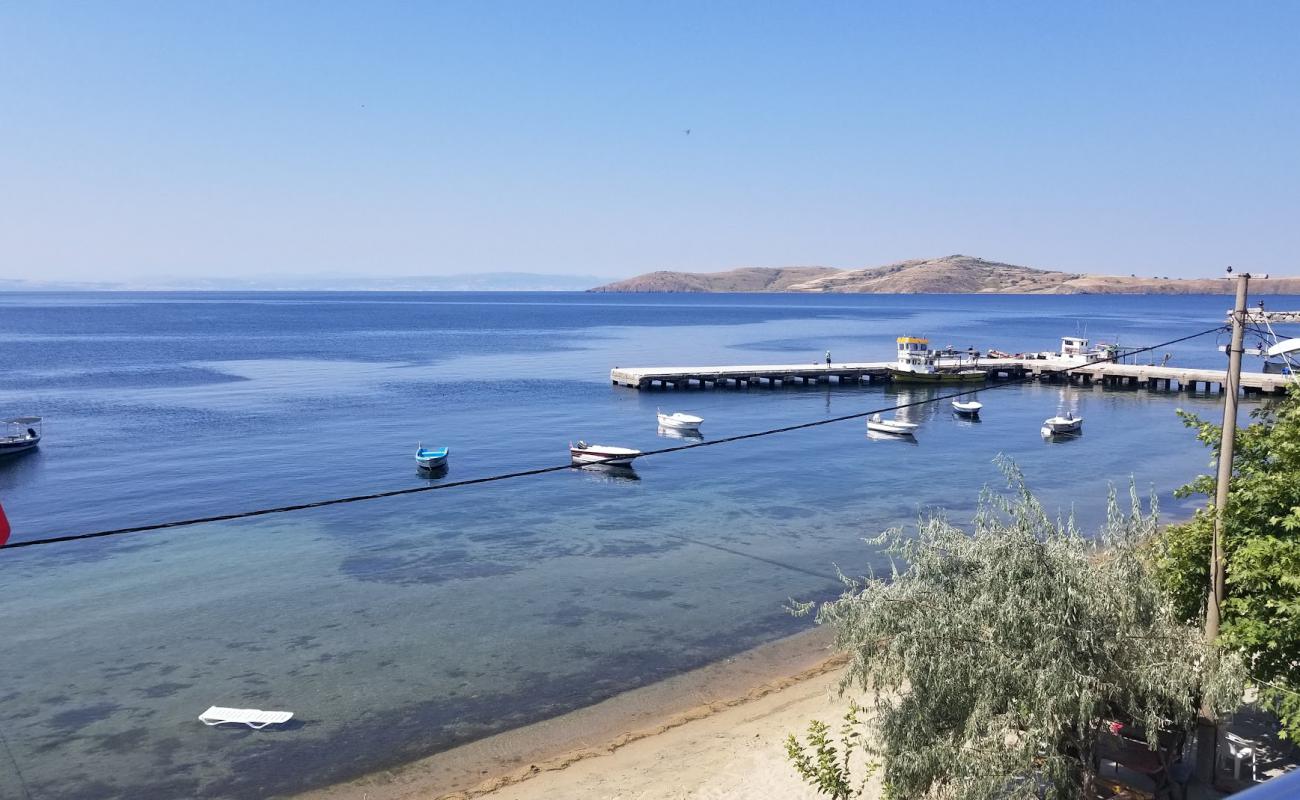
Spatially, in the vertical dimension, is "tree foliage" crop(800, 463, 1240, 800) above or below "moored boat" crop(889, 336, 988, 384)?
above

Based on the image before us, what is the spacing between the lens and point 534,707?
22016mm

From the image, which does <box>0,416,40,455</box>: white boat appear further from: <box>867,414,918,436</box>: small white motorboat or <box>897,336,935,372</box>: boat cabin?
<box>897,336,935,372</box>: boat cabin

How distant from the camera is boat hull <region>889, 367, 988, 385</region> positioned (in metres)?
88.9

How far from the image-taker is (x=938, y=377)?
89188mm

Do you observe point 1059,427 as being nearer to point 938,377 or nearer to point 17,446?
point 938,377

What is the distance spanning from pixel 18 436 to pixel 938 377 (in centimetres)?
7615

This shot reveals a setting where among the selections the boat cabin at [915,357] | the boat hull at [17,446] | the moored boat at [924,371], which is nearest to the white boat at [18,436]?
the boat hull at [17,446]

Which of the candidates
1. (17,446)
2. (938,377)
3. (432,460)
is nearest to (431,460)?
(432,460)

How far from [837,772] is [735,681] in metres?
10.9

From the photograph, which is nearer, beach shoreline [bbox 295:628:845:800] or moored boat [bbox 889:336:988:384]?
beach shoreline [bbox 295:628:845:800]

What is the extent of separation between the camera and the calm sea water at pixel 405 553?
2139cm

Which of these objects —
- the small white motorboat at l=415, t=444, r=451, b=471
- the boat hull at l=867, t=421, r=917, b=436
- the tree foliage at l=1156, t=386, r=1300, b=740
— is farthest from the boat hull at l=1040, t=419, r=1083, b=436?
the tree foliage at l=1156, t=386, r=1300, b=740

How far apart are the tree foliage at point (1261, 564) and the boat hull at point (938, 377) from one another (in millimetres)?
75460

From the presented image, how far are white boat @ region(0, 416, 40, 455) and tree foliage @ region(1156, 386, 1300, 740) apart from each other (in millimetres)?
62335
